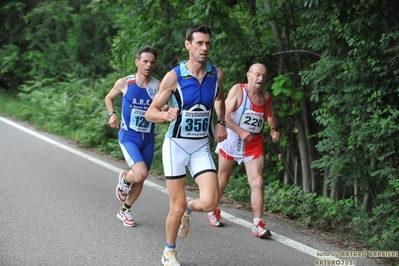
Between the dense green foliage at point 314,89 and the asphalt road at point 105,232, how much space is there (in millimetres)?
749

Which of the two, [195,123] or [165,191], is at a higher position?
[195,123]

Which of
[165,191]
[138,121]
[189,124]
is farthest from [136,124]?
[165,191]

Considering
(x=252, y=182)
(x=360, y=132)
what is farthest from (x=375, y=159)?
(x=252, y=182)

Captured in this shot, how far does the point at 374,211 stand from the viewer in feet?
23.8

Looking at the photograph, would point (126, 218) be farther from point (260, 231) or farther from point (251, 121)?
point (251, 121)

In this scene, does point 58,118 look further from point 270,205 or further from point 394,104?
point 394,104

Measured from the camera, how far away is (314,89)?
25.4ft

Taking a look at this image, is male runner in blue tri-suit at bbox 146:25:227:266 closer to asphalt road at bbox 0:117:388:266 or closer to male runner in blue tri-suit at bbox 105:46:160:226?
asphalt road at bbox 0:117:388:266

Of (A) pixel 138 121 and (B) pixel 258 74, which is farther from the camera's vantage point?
(A) pixel 138 121

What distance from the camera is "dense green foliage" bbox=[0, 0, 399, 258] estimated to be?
6.99 m

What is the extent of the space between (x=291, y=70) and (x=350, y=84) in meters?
2.08

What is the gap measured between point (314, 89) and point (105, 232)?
2.96 m

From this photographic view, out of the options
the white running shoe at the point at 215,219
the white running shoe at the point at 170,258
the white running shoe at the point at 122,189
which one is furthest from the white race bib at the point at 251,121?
the white running shoe at the point at 170,258

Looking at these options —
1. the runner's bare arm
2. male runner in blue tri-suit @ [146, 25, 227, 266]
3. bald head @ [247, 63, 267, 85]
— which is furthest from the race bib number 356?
bald head @ [247, 63, 267, 85]
